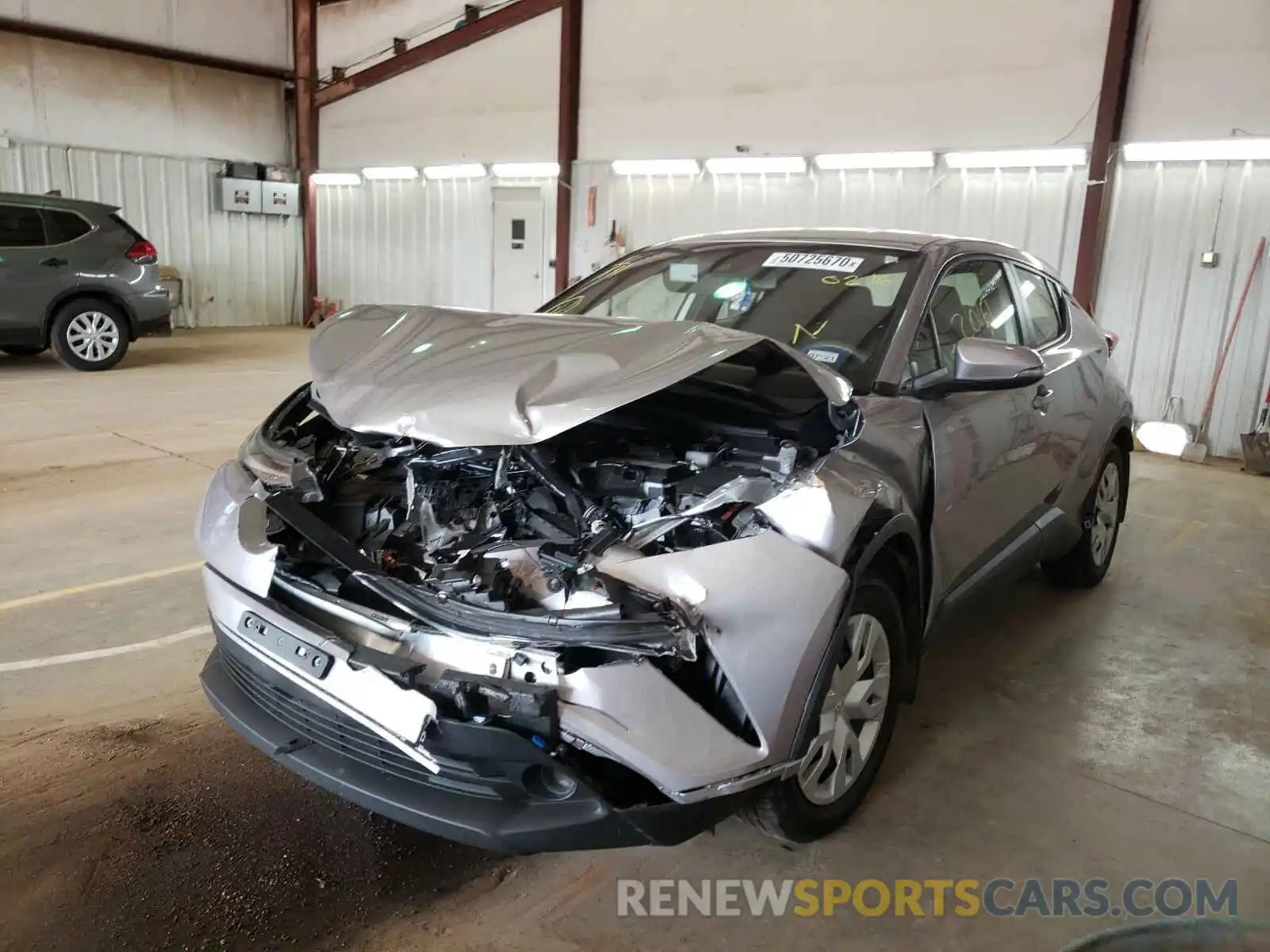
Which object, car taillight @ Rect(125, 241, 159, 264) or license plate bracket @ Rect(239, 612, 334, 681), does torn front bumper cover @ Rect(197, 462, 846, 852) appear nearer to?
license plate bracket @ Rect(239, 612, 334, 681)

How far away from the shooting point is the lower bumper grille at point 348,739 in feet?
6.19

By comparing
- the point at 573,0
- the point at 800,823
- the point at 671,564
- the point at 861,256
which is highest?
the point at 573,0

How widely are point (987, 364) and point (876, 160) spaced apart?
24.4 feet

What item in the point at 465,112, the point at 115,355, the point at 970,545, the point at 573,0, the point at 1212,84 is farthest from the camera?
the point at 465,112

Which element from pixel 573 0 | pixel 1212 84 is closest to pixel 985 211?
pixel 1212 84

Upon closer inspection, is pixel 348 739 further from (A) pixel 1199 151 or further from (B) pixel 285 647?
(A) pixel 1199 151

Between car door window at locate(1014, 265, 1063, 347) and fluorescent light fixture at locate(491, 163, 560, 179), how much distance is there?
29.4ft

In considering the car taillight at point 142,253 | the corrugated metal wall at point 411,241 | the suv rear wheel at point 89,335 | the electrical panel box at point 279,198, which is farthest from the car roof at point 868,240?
the electrical panel box at point 279,198

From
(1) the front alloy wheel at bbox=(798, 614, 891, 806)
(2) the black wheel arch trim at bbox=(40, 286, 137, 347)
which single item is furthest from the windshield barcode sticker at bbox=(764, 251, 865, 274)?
(2) the black wheel arch trim at bbox=(40, 286, 137, 347)

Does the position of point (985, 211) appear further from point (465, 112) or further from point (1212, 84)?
point (465, 112)

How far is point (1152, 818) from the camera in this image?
2637 mm

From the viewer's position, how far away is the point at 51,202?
904 cm

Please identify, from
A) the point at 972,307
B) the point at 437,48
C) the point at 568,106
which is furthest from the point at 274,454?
the point at 437,48

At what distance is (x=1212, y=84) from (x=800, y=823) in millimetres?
7820
